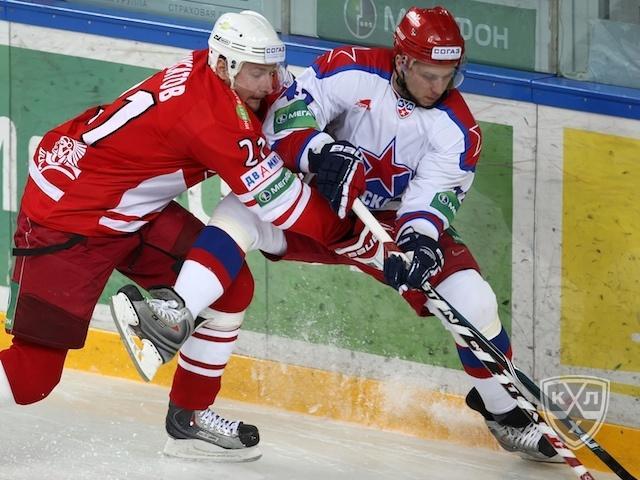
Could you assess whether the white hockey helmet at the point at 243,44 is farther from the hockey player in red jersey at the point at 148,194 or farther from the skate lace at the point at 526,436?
the skate lace at the point at 526,436

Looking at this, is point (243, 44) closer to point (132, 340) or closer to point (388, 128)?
point (388, 128)

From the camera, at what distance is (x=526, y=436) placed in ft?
13.2

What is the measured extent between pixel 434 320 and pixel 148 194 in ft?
3.62

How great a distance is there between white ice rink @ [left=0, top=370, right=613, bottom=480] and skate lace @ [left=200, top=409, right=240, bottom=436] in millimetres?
90

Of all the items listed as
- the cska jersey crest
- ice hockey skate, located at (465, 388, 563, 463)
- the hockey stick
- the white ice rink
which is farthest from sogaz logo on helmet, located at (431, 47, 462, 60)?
the white ice rink

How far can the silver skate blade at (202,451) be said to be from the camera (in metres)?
3.91

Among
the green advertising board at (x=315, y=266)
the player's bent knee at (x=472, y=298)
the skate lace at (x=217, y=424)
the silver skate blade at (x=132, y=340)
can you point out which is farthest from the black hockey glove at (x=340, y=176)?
the green advertising board at (x=315, y=266)

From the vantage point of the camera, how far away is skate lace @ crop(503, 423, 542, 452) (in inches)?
158

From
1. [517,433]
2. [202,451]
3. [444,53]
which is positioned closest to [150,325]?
[202,451]

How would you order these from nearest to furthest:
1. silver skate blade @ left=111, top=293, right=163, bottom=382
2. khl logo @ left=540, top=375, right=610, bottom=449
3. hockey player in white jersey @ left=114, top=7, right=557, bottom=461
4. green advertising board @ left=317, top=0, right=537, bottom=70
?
silver skate blade @ left=111, top=293, right=163, bottom=382
hockey player in white jersey @ left=114, top=7, right=557, bottom=461
khl logo @ left=540, top=375, right=610, bottom=449
green advertising board @ left=317, top=0, right=537, bottom=70

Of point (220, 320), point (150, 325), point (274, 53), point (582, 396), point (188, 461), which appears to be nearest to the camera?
point (150, 325)

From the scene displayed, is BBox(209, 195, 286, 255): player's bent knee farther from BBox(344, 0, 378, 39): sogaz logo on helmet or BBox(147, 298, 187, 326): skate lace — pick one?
BBox(344, 0, 378, 39): sogaz logo on helmet

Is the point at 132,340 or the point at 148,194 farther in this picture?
the point at 148,194

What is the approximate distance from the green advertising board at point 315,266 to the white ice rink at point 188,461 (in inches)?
10.9
